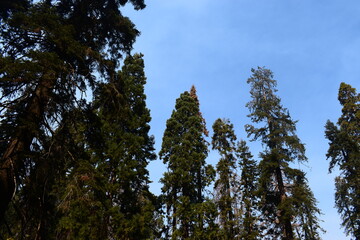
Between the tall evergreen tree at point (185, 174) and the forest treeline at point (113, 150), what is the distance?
9 centimetres

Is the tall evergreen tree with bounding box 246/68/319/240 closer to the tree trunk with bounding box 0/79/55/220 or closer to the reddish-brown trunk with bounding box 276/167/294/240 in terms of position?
the reddish-brown trunk with bounding box 276/167/294/240

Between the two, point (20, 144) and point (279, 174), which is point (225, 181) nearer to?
point (279, 174)

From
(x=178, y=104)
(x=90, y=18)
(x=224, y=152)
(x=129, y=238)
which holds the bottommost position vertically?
(x=129, y=238)

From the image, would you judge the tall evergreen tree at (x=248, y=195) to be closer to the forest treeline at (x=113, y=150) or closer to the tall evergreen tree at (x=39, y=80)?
the forest treeline at (x=113, y=150)

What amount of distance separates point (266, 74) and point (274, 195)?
1042cm

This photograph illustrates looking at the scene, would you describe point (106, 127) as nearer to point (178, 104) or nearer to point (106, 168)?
point (106, 168)

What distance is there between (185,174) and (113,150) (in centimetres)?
637

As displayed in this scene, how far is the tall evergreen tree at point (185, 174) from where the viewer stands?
58.1ft

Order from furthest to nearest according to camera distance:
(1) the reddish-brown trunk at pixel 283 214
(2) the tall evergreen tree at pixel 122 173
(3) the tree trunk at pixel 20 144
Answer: (1) the reddish-brown trunk at pixel 283 214
(2) the tall evergreen tree at pixel 122 173
(3) the tree trunk at pixel 20 144

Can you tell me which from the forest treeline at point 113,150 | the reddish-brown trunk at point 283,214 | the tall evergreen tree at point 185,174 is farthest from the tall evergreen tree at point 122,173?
the reddish-brown trunk at point 283,214

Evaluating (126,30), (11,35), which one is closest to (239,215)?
(126,30)

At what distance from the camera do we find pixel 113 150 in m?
14.6

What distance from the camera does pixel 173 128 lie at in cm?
2206

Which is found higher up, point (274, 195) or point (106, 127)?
point (106, 127)
